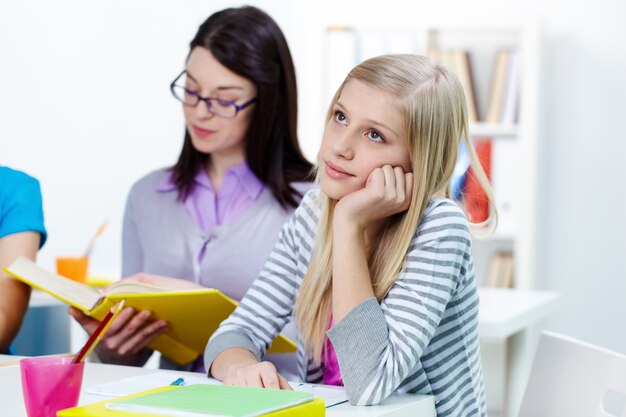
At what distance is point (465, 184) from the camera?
6.18 feet

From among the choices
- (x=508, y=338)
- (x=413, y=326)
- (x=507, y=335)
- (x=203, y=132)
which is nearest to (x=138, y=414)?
(x=413, y=326)

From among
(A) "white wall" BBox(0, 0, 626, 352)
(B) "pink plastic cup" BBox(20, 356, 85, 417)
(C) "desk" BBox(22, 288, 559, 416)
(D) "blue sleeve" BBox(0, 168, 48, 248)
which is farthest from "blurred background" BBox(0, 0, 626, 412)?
(B) "pink plastic cup" BBox(20, 356, 85, 417)

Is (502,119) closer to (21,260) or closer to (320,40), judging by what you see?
(320,40)

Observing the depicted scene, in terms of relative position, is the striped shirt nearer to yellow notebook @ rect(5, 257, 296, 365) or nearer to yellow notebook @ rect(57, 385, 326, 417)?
yellow notebook @ rect(5, 257, 296, 365)

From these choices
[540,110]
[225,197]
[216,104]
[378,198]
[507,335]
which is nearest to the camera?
[378,198]

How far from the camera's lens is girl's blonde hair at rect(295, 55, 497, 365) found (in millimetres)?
1491

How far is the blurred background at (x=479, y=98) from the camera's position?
407 centimetres

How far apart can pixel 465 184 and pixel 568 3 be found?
112 inches

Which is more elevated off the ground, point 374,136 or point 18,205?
point 374,136

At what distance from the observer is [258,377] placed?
1.38 m

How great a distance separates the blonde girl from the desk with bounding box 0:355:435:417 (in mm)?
30

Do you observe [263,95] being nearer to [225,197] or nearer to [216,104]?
[216,104]

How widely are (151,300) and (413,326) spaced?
1.83 ft

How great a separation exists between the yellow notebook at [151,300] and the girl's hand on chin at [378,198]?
313 mm
